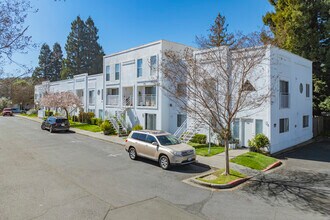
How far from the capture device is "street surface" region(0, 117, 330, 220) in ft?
22.6

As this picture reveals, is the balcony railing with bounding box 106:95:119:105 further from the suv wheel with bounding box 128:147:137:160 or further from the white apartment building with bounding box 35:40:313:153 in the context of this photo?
the suv wheel with bounding box 128:147:137:160

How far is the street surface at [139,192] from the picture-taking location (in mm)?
6875

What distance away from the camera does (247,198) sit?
8336 millimetres

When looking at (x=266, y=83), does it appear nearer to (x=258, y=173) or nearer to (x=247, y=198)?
(x=258, y=173)

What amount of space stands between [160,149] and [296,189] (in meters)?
6.49

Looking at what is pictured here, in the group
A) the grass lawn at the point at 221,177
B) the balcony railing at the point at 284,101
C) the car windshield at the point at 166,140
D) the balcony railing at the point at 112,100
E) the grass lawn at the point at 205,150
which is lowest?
the grass lawn at the point at 221,177

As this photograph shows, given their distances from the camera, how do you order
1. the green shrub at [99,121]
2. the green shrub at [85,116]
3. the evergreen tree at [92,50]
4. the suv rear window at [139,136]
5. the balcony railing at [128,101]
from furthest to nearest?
the evergreen tree at [92,50] → the green shrub at [85,116] → the green shrub at [99,121] → the balcony railing at [128,101] → the suv rear window at [139,136]

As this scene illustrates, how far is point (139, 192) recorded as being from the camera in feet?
27.9

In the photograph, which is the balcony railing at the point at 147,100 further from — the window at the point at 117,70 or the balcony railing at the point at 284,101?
the balcony railing at the point at 284,101

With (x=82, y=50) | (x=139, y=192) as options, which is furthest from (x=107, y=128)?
(x=82, y=50)

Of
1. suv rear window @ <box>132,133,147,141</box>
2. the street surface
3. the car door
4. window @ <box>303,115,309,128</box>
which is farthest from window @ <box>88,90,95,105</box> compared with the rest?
window @ <box>303,115,309,128</box>

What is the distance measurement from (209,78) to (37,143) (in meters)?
15.2

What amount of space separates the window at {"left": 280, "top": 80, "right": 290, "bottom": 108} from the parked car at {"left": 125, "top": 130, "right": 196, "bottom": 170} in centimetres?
947

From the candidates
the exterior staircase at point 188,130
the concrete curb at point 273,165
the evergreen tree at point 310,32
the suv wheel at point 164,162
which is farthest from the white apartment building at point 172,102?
the suv wheel at point 164,162
